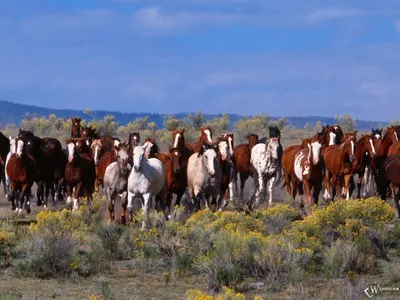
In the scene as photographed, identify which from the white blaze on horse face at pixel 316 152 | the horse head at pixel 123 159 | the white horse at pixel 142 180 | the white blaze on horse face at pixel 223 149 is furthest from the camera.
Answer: the white blaze on horse face at pixel 316 152

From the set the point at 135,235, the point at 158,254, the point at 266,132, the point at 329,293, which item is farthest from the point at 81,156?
the point at 266,132

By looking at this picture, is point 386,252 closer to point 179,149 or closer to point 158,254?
point 158,254

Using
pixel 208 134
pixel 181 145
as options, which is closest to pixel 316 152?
pixel 208 134

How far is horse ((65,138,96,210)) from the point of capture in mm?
21080

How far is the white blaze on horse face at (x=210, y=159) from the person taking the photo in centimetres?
1984

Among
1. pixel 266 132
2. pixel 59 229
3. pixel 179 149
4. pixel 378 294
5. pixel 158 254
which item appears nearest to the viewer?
pixel 378 294

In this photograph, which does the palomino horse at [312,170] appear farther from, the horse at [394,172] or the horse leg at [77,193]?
the horse leg at [77,193]

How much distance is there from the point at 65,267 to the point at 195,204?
7660 mm

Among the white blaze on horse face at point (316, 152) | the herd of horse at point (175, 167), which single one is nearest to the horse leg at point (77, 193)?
the herd of horse at point (175, 167)

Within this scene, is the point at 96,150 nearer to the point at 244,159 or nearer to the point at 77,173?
the point at 77,173

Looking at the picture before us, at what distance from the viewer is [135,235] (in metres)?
15.6

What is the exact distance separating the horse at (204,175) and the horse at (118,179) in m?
1.97

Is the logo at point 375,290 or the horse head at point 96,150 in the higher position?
the horse head at point 96,150

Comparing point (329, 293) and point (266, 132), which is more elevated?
point (266, 132)
